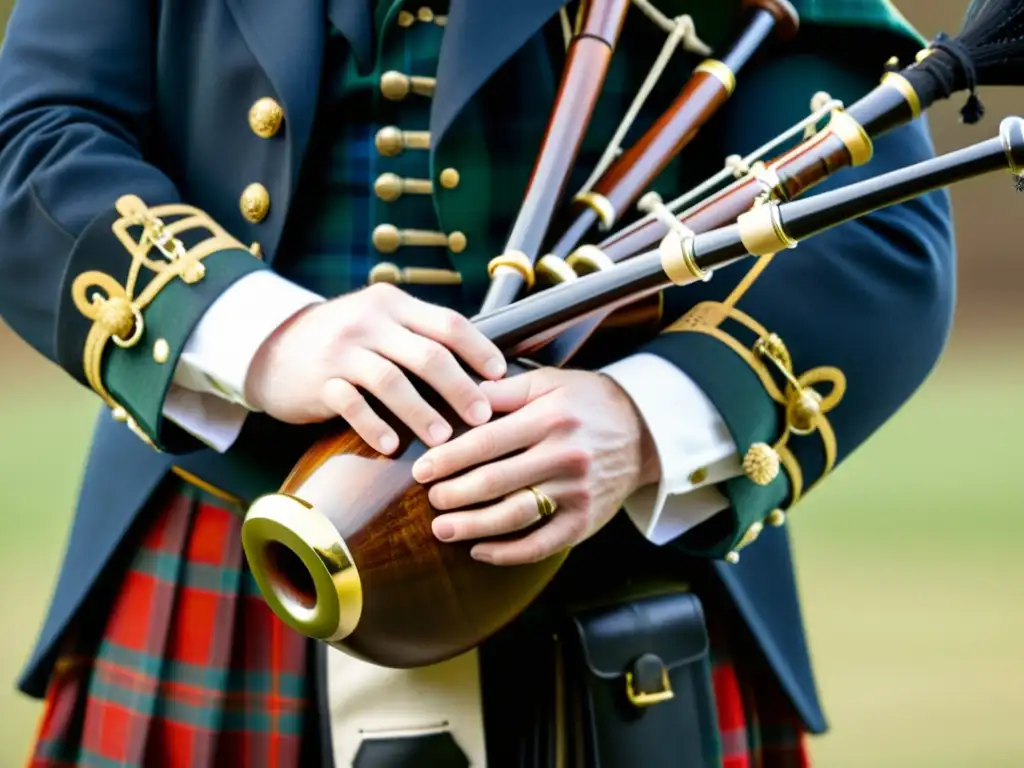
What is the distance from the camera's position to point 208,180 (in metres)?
1.19

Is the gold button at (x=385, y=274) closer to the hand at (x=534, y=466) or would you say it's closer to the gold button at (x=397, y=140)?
the gold button at (x=397, y=140)

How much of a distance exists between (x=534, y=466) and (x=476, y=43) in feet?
1.11

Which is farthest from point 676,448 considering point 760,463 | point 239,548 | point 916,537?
point 916,537

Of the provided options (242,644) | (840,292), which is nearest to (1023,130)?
(840,292)

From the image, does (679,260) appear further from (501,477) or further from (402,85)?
(402,85)

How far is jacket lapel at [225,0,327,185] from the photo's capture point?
3.64 ft

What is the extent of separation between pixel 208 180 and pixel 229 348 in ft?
0.67

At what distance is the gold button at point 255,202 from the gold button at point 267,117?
0.14 feet

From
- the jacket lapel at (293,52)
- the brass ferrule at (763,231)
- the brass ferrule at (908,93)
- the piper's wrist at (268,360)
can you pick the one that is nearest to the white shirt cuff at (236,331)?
the piper's wrist at (268,360)

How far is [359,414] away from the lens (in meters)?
0.95

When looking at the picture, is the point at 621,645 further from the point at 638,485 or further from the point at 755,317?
the point at 755,317

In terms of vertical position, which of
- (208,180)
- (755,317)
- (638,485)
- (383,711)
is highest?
(208,180)

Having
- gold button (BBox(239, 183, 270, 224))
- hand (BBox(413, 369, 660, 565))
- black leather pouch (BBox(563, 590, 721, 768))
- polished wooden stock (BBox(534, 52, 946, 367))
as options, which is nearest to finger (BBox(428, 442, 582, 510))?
hand (BBox(413, 369, 660, 565))

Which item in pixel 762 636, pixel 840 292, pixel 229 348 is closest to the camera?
pixel 229 348
